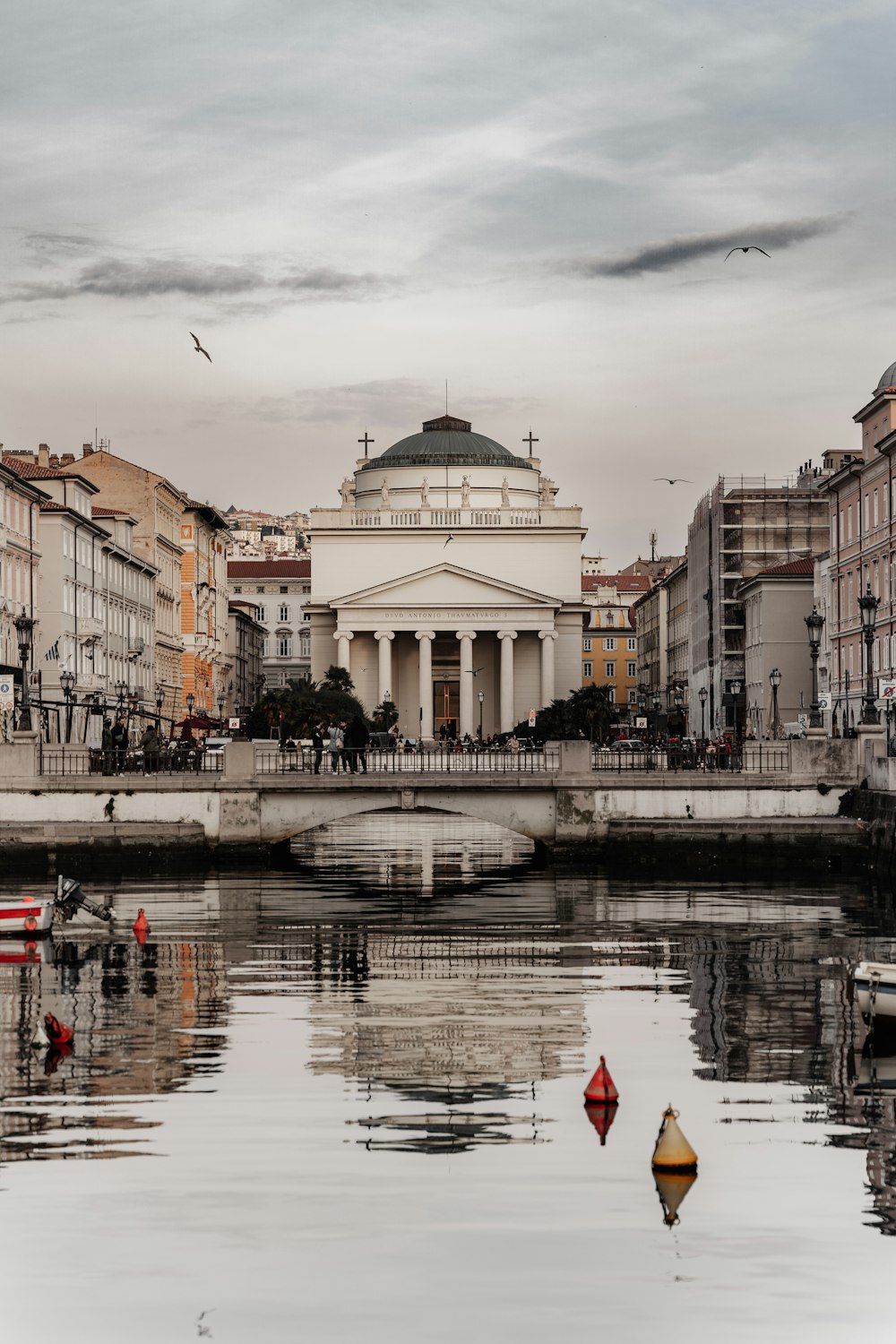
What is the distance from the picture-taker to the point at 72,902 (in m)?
32.8

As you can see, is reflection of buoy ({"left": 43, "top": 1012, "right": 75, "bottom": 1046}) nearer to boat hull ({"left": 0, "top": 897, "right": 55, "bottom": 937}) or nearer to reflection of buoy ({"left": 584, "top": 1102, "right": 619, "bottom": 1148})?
reflection of buoy ({"left": 584, "top": 1102, "right": 619, "bottom": 1148})

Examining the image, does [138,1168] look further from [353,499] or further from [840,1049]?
[353,499]

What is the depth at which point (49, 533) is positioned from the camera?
81.0 metres

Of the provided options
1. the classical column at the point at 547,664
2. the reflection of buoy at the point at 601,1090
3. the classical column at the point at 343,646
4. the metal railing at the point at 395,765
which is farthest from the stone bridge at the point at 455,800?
the classical column at the point at 547,664

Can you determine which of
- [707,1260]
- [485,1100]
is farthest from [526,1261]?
[485,1100]

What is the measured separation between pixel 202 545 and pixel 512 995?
347 feet

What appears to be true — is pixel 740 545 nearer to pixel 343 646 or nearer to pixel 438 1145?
pixel 343 646

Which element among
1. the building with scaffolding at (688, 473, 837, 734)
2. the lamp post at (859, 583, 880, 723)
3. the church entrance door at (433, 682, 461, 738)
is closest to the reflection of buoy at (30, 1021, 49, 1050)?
the lamp post at (859, 583, 880, 723)

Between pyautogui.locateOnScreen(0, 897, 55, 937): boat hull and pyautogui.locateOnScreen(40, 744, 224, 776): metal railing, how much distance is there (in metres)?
14.5

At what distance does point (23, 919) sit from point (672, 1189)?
18.7 meters

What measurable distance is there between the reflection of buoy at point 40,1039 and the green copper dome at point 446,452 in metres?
127

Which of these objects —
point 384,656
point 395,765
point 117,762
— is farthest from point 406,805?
point 384,656

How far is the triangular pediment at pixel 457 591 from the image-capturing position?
433 ft

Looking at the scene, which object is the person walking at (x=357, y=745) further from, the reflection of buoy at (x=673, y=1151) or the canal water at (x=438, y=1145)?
the reflection of buoy at (x=673, y=1151)
